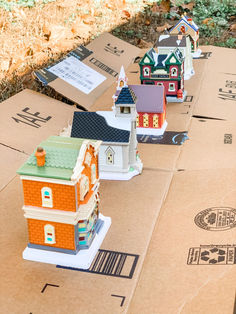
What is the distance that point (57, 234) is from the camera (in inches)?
66.7

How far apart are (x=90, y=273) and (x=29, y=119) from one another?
4.28 ft

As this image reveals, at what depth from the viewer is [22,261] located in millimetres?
1715

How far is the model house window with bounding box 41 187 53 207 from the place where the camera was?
163 centimetres

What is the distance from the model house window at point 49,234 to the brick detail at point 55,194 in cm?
9

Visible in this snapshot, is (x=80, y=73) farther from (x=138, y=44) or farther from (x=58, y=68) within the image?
(x=138, y=44)

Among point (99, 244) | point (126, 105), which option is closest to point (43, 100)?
point (126, 105)

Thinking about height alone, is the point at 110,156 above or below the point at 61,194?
below

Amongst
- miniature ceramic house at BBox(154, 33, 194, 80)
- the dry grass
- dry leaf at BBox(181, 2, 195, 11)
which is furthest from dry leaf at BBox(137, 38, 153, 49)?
dry leaf at BBox(181, 2, 195, 11)

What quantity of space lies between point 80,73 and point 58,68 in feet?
0.61

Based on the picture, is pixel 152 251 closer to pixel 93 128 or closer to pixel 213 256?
pixel 213 256

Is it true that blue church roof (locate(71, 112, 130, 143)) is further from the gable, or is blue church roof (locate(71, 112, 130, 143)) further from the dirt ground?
the gable

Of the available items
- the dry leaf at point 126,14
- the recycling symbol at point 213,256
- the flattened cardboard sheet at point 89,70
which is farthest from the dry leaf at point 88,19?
the recycling symbol at point 213,256

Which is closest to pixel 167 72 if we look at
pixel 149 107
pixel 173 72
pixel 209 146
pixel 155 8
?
pixel 173 72

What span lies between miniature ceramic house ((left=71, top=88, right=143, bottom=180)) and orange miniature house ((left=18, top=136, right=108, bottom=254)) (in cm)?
49
